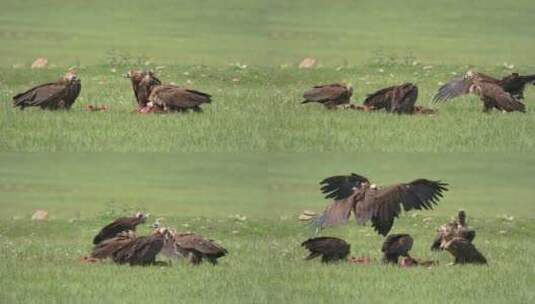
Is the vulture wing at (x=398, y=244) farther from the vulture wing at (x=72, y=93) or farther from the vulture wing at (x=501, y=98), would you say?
the vulture wing at (x=72, y=93)

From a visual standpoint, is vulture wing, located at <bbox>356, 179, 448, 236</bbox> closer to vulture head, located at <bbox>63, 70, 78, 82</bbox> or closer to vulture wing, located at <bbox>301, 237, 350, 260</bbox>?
vulture wing, located at <bbox>301, 237, 350, 260</bbox>

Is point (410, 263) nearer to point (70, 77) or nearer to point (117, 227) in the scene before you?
point (117, 227)

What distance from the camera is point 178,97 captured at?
1544cm

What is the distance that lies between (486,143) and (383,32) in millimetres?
1623

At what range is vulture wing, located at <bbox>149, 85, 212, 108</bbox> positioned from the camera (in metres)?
15.4

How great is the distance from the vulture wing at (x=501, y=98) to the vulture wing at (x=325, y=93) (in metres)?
1.06

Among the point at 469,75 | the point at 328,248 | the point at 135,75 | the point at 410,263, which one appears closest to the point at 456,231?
the point at 410,263

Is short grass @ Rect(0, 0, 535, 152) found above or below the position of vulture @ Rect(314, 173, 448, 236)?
above

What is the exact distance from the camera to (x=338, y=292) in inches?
564

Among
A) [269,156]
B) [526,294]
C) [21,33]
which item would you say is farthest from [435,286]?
[21,33]

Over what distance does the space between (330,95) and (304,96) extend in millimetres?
200

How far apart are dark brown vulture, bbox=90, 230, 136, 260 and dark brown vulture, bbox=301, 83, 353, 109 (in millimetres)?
1848

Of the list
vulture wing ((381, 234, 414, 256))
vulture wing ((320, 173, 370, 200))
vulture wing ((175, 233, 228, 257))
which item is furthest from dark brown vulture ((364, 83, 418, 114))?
vulture wing ((175, 233, 228, 257))

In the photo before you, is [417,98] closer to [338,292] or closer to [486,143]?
[486,143]
